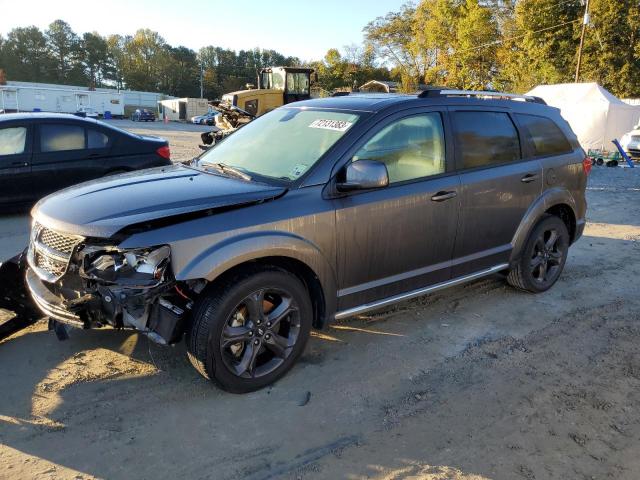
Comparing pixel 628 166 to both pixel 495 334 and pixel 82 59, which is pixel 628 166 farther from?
pixel 82 59

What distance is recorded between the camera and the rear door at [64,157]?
7695mm

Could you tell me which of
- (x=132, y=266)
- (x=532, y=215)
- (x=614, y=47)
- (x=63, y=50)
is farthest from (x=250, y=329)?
(x=63, y=50)

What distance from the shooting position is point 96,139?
820cm

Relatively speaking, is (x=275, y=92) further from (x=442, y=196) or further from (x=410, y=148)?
(x=442, y=196)

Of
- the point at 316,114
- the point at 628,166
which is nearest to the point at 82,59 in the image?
the point at 628,166

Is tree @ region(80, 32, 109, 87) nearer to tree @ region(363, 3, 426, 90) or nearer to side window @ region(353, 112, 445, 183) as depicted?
tree @ region(363, 3, 426, 90)

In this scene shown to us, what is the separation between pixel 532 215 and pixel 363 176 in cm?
221

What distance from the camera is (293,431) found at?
9.81ft

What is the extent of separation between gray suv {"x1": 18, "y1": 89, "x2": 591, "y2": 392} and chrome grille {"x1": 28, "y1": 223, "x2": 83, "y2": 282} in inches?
0.6

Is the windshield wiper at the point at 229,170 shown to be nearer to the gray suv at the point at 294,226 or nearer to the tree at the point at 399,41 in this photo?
the gray suv at the point at 294,226

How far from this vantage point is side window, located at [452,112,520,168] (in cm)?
433

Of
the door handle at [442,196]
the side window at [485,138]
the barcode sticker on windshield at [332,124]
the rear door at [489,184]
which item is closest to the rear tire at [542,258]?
the rear door at [489,184]

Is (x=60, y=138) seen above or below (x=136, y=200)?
above

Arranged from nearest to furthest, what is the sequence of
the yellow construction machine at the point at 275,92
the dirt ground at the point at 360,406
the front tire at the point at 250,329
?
the dirt ground at the point at 360,406 → the front tire at the point at 250,329 → the yellow construction machine at the point at 275,92
